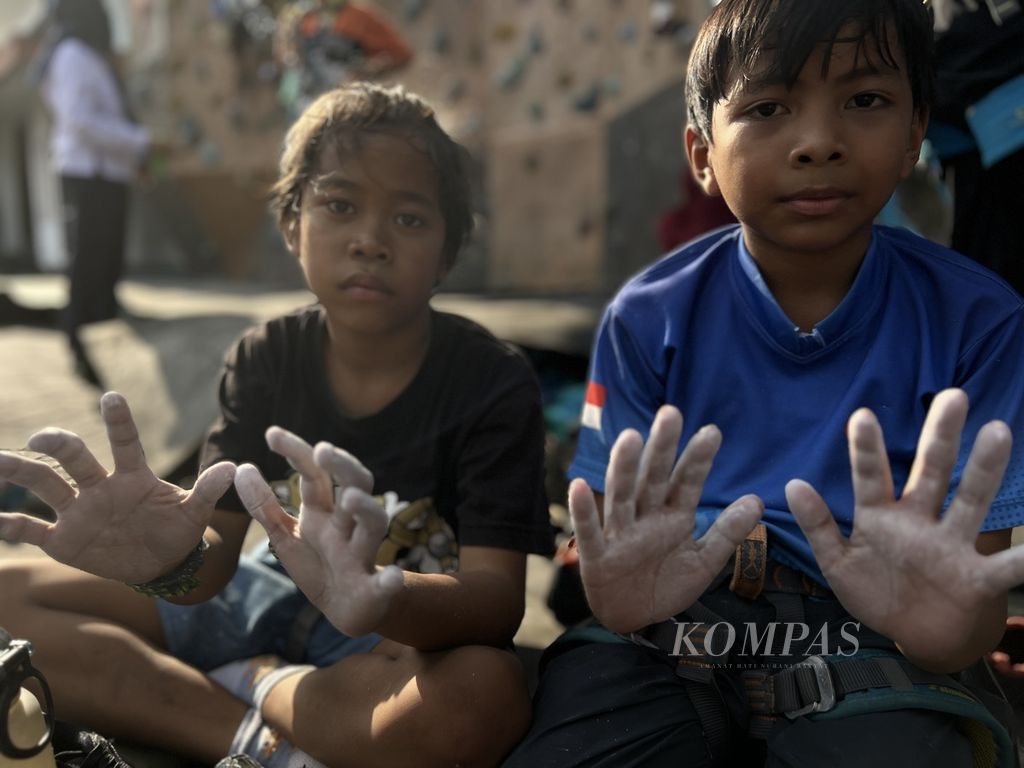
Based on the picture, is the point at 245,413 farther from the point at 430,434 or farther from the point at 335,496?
the point at 335,496

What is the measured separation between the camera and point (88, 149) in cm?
420

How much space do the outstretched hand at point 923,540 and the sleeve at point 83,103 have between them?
3917mm

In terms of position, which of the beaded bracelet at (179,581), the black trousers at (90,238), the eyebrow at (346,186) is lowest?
the black trousers at (90,238)

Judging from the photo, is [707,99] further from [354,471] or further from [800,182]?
[354,471]

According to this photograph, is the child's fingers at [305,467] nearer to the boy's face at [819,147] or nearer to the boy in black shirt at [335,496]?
A: the boy in black shirt at [335,496]

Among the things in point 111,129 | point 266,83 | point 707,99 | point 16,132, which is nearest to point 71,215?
point 111,129

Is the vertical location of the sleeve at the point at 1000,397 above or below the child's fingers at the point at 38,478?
above

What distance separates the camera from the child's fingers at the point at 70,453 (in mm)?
1106

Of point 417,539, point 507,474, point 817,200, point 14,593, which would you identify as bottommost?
point 14,593

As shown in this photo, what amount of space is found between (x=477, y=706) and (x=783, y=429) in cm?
53

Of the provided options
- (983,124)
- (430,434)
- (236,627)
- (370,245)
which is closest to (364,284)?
(370,245)

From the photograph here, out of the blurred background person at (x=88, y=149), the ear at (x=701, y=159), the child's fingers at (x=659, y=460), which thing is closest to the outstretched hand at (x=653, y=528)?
the child's fingers at (x=659, y=460)

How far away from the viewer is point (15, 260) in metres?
11.6

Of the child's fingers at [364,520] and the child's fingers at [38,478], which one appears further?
the child's fingers at [38,478]
